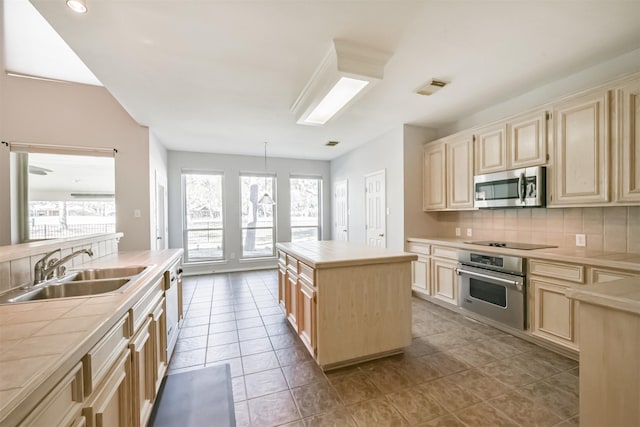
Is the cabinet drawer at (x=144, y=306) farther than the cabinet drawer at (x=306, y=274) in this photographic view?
No

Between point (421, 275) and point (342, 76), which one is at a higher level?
point (342, 76)

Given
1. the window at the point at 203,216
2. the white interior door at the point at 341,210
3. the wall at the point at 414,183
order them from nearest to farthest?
the wall at the point at 414,183 → the window at the point at 203,216 → the white interior door at the point at 341,210

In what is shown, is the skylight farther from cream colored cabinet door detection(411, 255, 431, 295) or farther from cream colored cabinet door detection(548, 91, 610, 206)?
cream colored cabinet door detection(548, 91, 610, 206)

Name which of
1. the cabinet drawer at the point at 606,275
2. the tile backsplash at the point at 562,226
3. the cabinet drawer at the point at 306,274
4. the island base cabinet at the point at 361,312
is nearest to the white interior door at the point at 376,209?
the tile backsplash at the point at 562,226

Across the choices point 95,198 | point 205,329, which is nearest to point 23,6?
point 95,198

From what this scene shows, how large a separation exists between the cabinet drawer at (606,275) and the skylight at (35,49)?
4996 mm

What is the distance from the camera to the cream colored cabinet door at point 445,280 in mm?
3198

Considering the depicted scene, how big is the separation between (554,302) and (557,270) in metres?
0.29

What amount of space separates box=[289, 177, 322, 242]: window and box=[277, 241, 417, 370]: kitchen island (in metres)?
3.99

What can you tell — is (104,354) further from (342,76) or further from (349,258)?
(342,76)

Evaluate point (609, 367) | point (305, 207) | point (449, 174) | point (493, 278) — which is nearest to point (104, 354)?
point (609, 367)

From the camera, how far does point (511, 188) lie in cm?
285

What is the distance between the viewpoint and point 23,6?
212 centimetres

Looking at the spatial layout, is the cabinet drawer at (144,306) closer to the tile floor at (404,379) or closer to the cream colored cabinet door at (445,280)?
the tile floor at (404,379)
